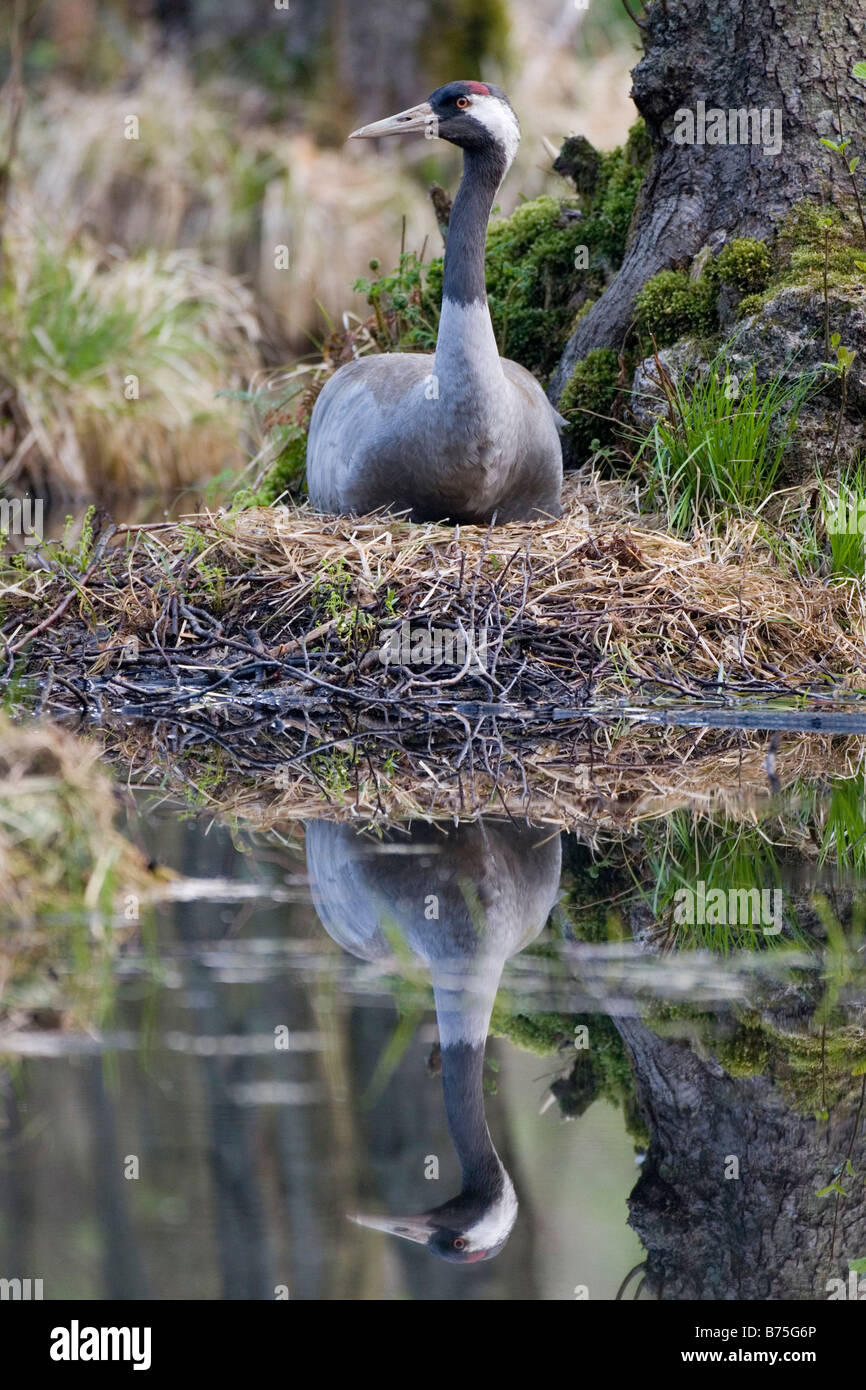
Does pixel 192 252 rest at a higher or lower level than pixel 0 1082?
higher

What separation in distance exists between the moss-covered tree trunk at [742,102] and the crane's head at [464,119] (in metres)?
0.80

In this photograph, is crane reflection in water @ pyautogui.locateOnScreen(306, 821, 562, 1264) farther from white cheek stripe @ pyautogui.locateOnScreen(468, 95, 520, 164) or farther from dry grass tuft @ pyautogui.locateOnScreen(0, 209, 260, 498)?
dry grass tuft @ pyautogui.locateOnScreen(0, 209, 260, 498)

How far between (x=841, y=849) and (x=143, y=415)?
25.7ft

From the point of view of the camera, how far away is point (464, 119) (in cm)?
504

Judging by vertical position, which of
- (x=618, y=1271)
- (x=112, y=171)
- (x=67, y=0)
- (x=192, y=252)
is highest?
(x=67, y=0)

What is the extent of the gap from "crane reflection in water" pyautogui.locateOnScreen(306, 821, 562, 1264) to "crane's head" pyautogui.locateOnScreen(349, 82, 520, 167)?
274 centimetres

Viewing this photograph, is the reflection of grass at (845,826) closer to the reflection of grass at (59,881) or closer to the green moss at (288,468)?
the reflection of grass at (59,881)

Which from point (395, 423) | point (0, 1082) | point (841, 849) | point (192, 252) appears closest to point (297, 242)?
point (192, 252)

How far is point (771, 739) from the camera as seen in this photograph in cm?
399

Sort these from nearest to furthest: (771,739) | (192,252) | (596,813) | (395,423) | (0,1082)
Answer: (0,1082), (596,813), (771,739), (395,423), (192,252)

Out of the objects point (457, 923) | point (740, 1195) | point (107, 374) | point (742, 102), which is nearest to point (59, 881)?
point (457, 923)

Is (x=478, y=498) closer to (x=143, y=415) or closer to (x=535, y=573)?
(x=535, y=573)

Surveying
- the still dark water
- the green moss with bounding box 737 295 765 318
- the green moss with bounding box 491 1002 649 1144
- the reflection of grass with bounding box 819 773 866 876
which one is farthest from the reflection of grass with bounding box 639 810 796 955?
the green moss with bounding box 737 295 765 318

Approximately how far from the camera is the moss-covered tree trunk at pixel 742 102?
5363 mm
